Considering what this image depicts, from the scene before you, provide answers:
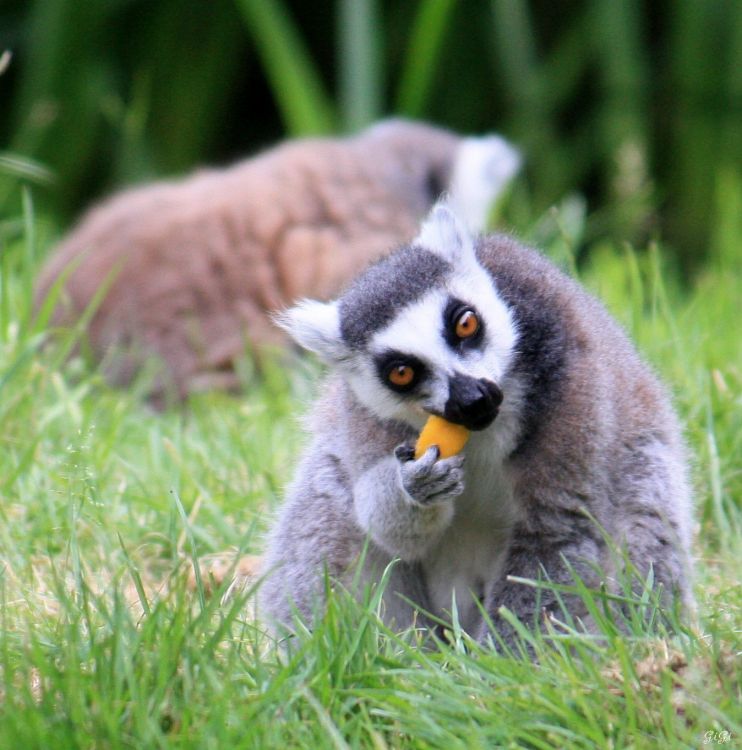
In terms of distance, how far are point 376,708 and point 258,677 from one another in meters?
0.25

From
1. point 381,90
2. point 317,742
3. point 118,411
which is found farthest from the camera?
point 381,90

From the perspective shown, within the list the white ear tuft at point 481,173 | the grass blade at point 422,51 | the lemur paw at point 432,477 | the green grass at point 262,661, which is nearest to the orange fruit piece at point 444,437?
the lemur paw at point 432,477

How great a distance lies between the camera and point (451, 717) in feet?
7.64

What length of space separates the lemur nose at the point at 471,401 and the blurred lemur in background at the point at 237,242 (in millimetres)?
3035

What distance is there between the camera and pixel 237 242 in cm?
665

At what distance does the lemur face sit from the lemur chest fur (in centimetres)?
22

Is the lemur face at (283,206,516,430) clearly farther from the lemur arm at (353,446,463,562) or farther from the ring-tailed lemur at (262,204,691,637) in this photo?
the lemur arm at (353,446,463,562)

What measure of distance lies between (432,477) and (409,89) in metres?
6.44

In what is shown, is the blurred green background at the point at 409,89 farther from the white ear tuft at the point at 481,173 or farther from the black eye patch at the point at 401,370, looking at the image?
the black eye patch at the point at 401,370

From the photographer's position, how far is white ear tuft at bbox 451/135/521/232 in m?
7.33

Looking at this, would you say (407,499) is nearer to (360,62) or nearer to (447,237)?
(447,237)

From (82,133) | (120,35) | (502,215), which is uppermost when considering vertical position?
(120,35)

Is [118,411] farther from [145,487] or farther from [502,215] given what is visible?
[502,215]

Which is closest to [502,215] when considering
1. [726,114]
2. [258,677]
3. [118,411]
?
[726,114]
